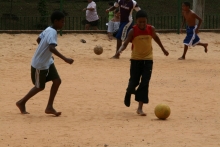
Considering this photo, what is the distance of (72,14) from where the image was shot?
2497 centimetres

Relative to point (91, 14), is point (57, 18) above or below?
above

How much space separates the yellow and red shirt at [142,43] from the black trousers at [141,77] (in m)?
0.08

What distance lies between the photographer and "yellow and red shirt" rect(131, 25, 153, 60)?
9.60 metres

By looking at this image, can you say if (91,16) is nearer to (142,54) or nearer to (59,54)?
(142,54)

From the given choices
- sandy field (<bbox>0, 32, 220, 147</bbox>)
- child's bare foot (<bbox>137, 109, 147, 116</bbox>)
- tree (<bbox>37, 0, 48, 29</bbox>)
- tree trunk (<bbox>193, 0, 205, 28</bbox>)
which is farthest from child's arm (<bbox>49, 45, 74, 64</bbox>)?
tree trunk (<bbox>193, 0, 205, 28</bbox>)

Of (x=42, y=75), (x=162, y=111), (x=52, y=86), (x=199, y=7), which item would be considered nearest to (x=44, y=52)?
(x=42, y=75)

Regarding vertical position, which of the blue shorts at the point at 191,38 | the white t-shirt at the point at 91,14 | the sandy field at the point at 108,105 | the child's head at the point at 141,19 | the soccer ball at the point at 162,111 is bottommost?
the sandy field at the point at 108,105

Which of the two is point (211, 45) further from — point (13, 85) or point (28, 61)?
point (13, 85)

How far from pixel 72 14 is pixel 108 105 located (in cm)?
1475

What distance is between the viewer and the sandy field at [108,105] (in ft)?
25.8

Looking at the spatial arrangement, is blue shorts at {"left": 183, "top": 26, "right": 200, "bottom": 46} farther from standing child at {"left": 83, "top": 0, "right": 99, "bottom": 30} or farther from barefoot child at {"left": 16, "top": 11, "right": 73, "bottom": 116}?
barefoot child at {"left": 16, "top": 11, "right": 73, "bottom": 116}

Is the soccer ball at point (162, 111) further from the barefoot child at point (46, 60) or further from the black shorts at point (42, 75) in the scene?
the black shorts at point (42, 75)

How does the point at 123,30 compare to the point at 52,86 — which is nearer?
the point at 52,86

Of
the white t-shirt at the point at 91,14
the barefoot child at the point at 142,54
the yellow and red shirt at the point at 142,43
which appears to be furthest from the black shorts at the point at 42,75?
the white t-shirt at the point at 91,14
